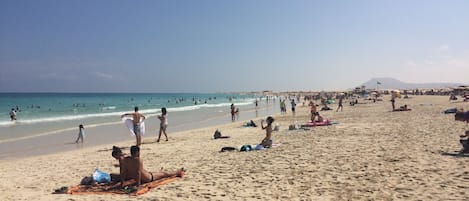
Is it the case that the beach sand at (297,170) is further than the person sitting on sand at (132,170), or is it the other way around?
the person sitting on sand at (132,170)

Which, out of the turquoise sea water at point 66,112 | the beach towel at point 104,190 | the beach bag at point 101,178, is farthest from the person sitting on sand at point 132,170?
the turquoise sea water at point 66,112

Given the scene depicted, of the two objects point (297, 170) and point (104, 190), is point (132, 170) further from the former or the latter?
point (297, 170)

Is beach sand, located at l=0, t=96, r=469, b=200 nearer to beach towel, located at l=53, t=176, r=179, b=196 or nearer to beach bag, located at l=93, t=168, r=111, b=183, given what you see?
beach towel, located at l=53, t=176, r=179, b=196

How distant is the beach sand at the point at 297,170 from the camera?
276 inches

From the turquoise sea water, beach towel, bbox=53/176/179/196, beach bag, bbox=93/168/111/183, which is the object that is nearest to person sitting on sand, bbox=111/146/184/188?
beach towel, bbox=53/176/179/196

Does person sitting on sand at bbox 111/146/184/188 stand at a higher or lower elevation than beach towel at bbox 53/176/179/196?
higher

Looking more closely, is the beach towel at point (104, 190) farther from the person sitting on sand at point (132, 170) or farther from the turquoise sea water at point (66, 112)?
the turquoise sea water at point (66, 112)

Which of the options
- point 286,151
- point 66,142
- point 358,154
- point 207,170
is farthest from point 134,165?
point 66,142

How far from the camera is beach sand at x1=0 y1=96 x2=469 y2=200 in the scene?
7.01 m

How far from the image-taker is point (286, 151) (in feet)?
38.0

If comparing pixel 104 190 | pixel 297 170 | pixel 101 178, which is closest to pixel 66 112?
pixel 101 178

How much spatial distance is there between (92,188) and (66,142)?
39.3 ft

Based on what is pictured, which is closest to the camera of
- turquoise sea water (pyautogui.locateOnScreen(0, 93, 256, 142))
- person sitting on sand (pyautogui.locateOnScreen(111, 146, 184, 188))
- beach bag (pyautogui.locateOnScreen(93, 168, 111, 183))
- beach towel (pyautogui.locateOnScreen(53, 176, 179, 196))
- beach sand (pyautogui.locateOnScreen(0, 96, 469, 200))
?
beach sand (pyautogui.locateOnScreen(0, 96, 469, 200))

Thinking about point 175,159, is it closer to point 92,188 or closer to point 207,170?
point 207,170
